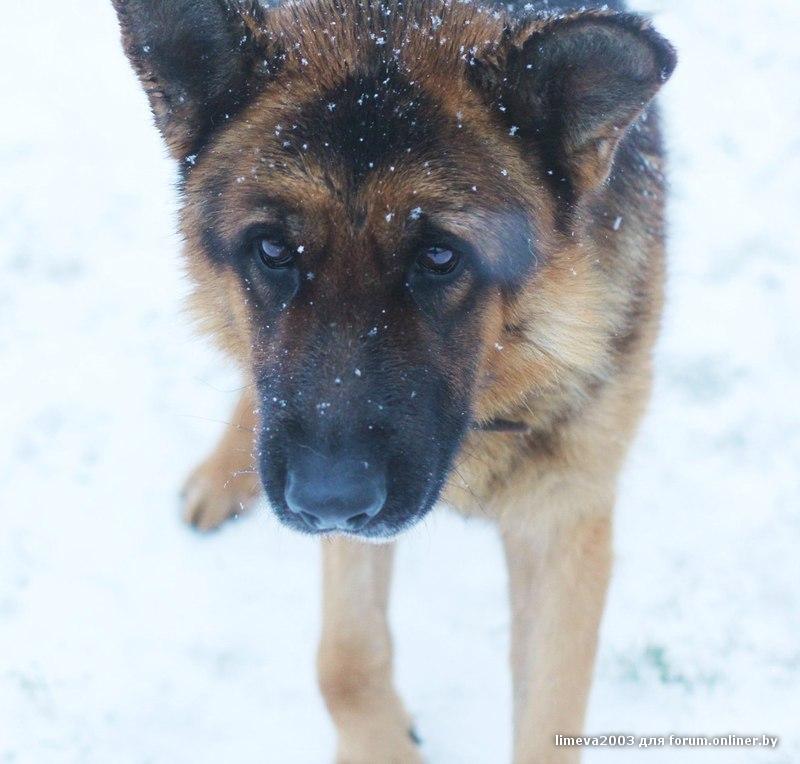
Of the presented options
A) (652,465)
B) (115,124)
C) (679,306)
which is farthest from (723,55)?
(115,124)

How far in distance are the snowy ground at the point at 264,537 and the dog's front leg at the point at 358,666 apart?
0.17 m

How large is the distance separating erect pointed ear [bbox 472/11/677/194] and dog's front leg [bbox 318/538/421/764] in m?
1.52

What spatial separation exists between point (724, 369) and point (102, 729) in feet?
9.56

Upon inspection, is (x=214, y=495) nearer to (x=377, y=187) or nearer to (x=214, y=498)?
(x=214, y=498)

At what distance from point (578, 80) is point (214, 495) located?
2.34 meters

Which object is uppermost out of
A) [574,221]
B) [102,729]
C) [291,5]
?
[291,5]

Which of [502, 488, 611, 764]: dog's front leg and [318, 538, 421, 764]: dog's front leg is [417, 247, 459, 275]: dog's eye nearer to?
[502, 488, 611, 764]: dog's front leg

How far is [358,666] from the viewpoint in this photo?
325 cm

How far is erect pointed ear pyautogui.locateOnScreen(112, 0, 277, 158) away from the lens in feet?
7.59

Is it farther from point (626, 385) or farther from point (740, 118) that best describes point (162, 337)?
point (740, 118)

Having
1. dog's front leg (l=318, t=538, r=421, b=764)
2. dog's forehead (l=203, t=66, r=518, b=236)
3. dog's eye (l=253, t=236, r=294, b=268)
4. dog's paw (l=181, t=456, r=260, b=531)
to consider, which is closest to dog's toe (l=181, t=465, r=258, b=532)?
dog's paw (l=181, t=456, r=260, b=531)

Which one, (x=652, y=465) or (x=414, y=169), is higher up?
(x=414, y=169)

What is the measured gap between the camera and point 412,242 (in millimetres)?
2248

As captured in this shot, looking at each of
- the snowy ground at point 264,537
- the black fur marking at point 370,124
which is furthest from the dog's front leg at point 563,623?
the black fur marking at point 370,124
